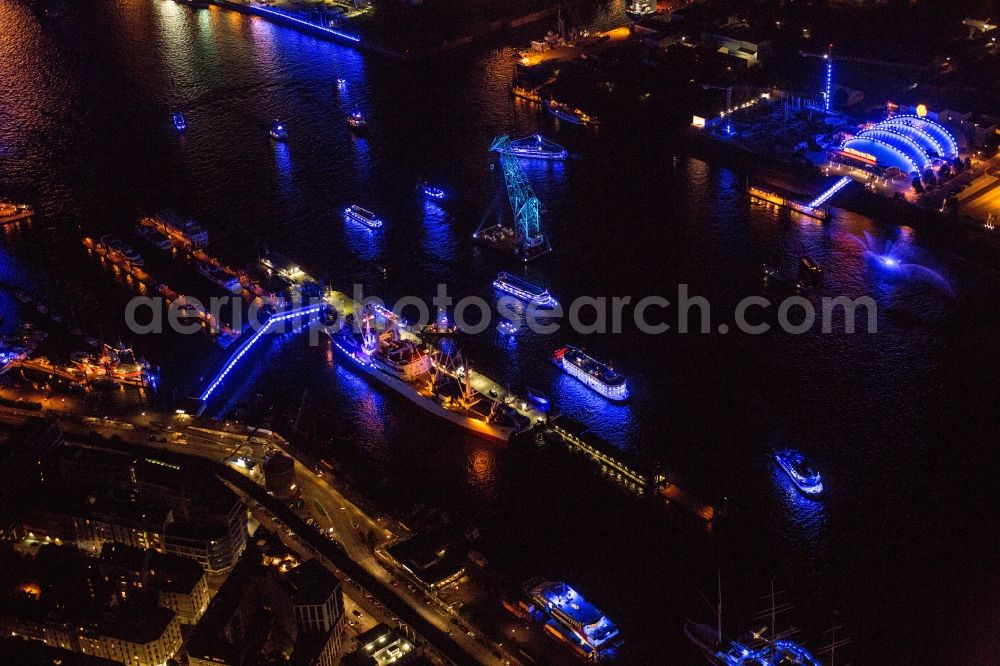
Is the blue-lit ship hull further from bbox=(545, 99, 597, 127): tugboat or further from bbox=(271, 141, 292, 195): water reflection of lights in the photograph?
bbox=(545, 99, 597, 127): tugboat

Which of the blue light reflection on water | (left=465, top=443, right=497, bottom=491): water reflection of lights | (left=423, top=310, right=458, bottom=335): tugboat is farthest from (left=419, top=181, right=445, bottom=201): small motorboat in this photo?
(left=465, top=443, right=497, bottom=491): water reflection of lights

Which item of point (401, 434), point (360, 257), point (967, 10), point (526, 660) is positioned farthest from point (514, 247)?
point (967, 10)

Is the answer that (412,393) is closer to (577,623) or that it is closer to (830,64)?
(577,623)

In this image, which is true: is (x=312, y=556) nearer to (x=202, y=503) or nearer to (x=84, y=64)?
(x=202, y=503)

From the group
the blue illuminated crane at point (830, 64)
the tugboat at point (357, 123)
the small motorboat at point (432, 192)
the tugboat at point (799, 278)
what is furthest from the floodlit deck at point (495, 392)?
the blue illuminated crane at point (830, 64)

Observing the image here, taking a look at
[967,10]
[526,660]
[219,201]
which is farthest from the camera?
[967,10]

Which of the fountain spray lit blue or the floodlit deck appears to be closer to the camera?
the floodlit deck

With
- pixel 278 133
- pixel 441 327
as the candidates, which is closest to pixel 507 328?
pixel 441 327
